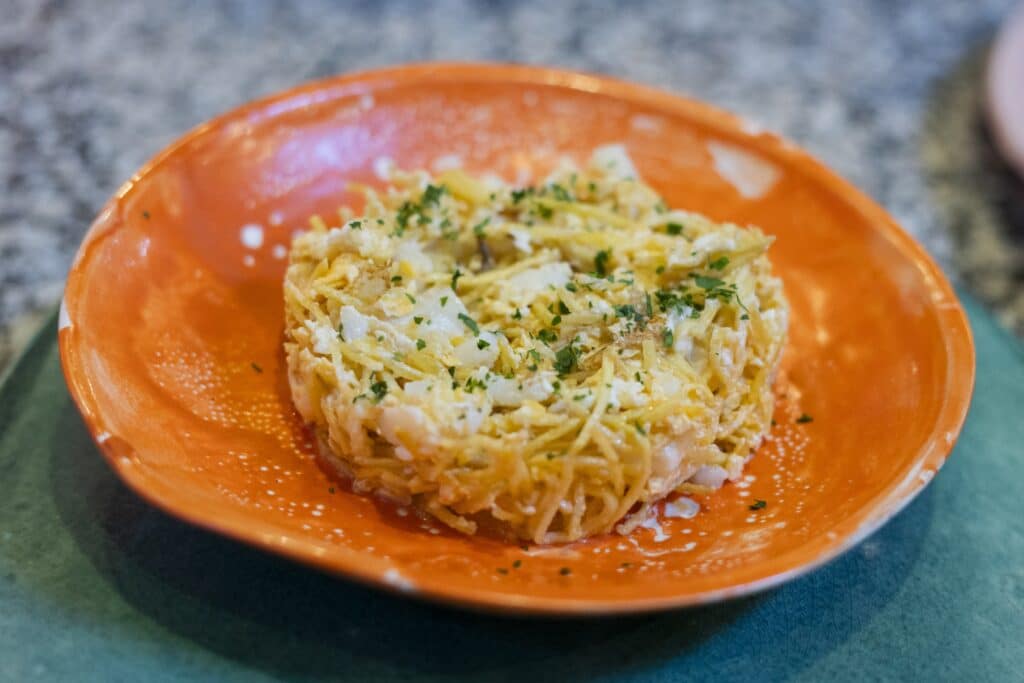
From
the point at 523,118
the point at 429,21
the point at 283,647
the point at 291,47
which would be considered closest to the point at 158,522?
the point at 283,647

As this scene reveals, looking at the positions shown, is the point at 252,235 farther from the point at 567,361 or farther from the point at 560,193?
the point at 567,361

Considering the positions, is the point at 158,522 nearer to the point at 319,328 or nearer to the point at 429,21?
the point at 319,328

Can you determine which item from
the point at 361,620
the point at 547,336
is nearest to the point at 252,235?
the point at 547,336

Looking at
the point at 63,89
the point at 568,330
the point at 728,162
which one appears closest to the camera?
the point at 568,330

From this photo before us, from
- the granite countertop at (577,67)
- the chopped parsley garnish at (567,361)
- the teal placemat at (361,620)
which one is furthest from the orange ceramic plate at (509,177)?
the granite countertop at (577,67)

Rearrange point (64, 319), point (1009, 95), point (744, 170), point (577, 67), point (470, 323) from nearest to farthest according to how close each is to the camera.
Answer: point (64, 319)
point (470, 323)
point (744, 170)
point (1009, 95)
point (577, 67)

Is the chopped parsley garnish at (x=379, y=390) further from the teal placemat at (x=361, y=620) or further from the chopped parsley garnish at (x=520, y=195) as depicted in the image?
the chopped parsley garnish at (x=520, y=195)

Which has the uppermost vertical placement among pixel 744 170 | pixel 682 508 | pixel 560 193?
pixel 560 193
